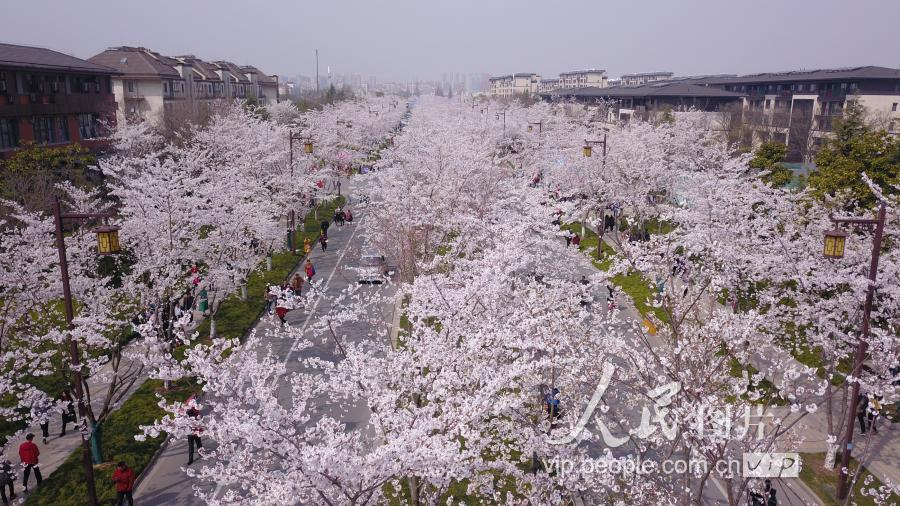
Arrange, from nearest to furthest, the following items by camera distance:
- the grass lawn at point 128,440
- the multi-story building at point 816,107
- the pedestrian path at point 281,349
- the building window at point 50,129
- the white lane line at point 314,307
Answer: the white lane line at point 314,307 → the grass lawn at point 128,440 → the pedestrian path at point 281,349 → the building window at point 50,129 → the multi-story building at point 816,107

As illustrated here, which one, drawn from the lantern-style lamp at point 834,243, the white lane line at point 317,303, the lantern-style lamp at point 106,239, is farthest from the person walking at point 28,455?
the lantern-style lamp at point 834,243

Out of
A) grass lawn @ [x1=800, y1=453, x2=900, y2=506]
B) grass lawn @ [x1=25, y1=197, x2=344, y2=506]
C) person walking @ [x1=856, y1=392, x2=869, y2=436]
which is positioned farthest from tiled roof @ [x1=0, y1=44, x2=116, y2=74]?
person walking @ [x1=856, y1=392, x2=869, y2=436]

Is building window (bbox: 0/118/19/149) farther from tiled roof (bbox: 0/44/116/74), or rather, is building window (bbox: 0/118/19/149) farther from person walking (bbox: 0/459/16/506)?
person walking (bbox: 0/459/16/506)

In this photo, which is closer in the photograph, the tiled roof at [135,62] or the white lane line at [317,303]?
the white lane line at [317,303]

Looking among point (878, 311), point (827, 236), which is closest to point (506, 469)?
point (827, 236)

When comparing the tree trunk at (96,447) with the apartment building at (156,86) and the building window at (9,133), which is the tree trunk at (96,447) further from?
the apartment building at (156,86)

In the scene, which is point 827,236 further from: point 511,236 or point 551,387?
point 511,236
